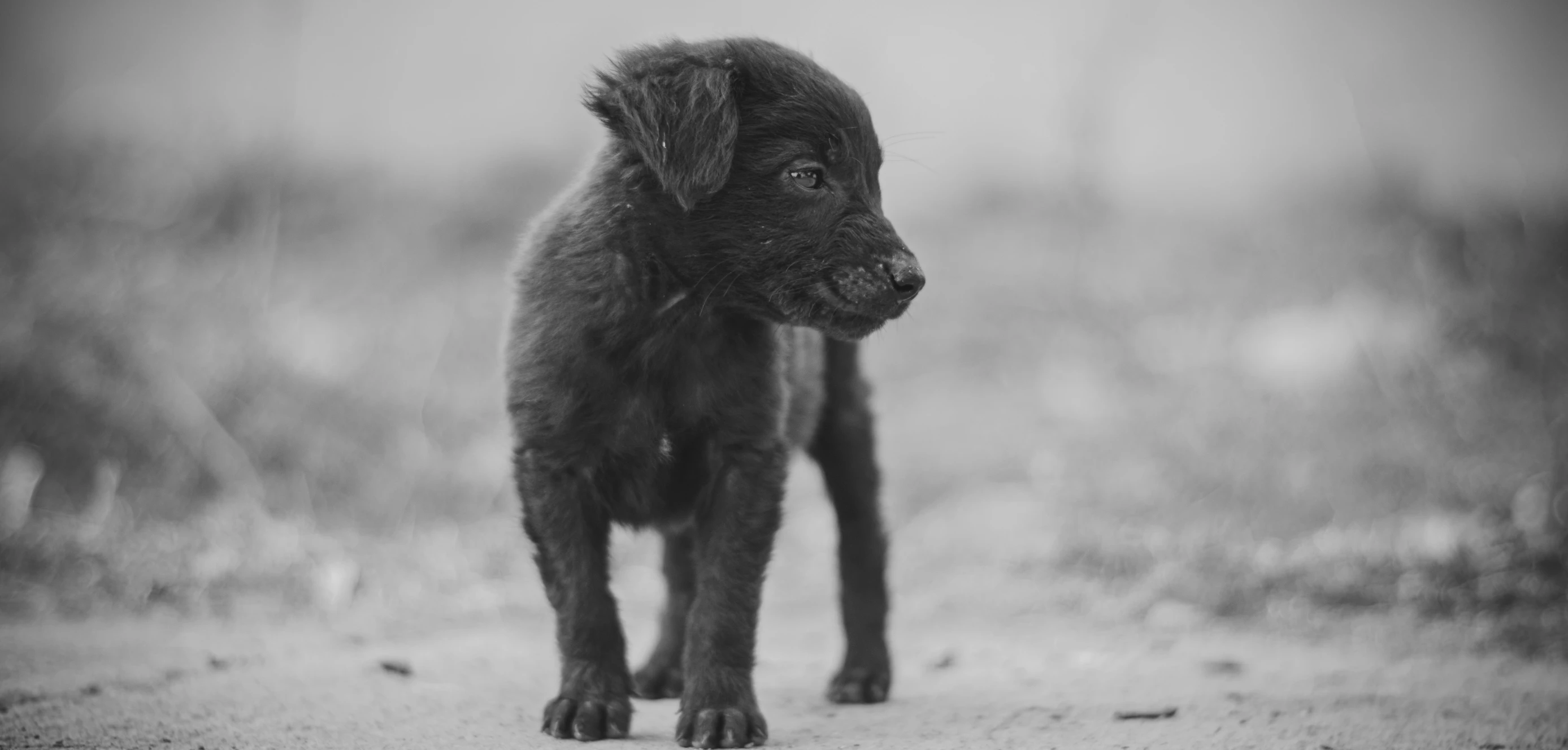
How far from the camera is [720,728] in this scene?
2.82 metres

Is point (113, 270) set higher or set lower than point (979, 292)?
lower

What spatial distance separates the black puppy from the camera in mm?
2971

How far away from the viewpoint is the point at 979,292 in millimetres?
9805

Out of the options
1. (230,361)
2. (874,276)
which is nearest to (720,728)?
(874,276)

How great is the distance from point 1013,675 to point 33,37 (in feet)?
25.6

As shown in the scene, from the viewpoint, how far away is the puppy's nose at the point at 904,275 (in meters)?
3.02

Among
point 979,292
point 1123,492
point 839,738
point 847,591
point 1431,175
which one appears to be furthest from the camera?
point 979,292

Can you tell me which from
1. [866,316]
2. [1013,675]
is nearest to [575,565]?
[866,316]

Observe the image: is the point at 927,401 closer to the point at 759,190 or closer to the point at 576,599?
the point at 759,190

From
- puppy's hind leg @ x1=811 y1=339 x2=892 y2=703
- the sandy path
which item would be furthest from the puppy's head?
the sandy path

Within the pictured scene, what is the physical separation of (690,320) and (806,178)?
0.50 meters

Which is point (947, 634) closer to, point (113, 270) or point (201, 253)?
point (113, 270)

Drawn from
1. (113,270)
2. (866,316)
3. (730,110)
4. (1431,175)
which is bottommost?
(866,316)

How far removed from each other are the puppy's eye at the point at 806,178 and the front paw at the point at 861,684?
5.34ft
